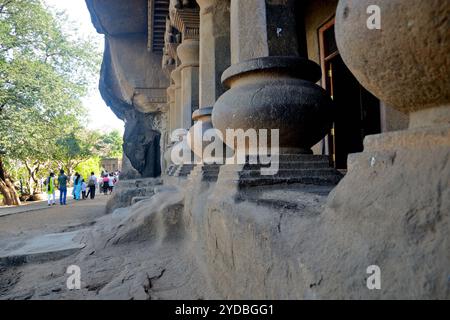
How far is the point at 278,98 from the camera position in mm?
1794

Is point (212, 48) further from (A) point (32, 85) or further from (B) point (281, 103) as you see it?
(A) point (32, 85)

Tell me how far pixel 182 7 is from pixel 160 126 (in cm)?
736

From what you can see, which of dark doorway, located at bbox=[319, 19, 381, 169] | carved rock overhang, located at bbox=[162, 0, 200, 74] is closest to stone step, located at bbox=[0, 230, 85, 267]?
carved rock overhang, located at bbox=[162, 0, 200, 74]

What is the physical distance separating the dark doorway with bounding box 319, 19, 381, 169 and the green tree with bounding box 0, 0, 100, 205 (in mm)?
11890

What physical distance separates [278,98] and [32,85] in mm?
13550

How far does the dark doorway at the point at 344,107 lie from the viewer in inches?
191

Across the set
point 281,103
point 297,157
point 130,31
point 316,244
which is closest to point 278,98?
point 281,103

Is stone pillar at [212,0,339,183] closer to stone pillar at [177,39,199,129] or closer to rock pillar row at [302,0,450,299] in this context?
rock pillar row at [302,0,450,299]

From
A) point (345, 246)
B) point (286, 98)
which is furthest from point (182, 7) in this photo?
point (345, 246)

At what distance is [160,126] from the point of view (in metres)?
11.7

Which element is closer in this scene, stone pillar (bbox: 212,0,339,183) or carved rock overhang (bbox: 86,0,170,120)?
stone pillar (bbox: 212,0,339,183)

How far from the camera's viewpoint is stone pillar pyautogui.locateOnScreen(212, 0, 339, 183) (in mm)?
1793

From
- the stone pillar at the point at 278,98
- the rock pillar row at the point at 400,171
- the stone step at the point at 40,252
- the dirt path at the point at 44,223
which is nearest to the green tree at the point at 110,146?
the dirt path at the point at 44,223
